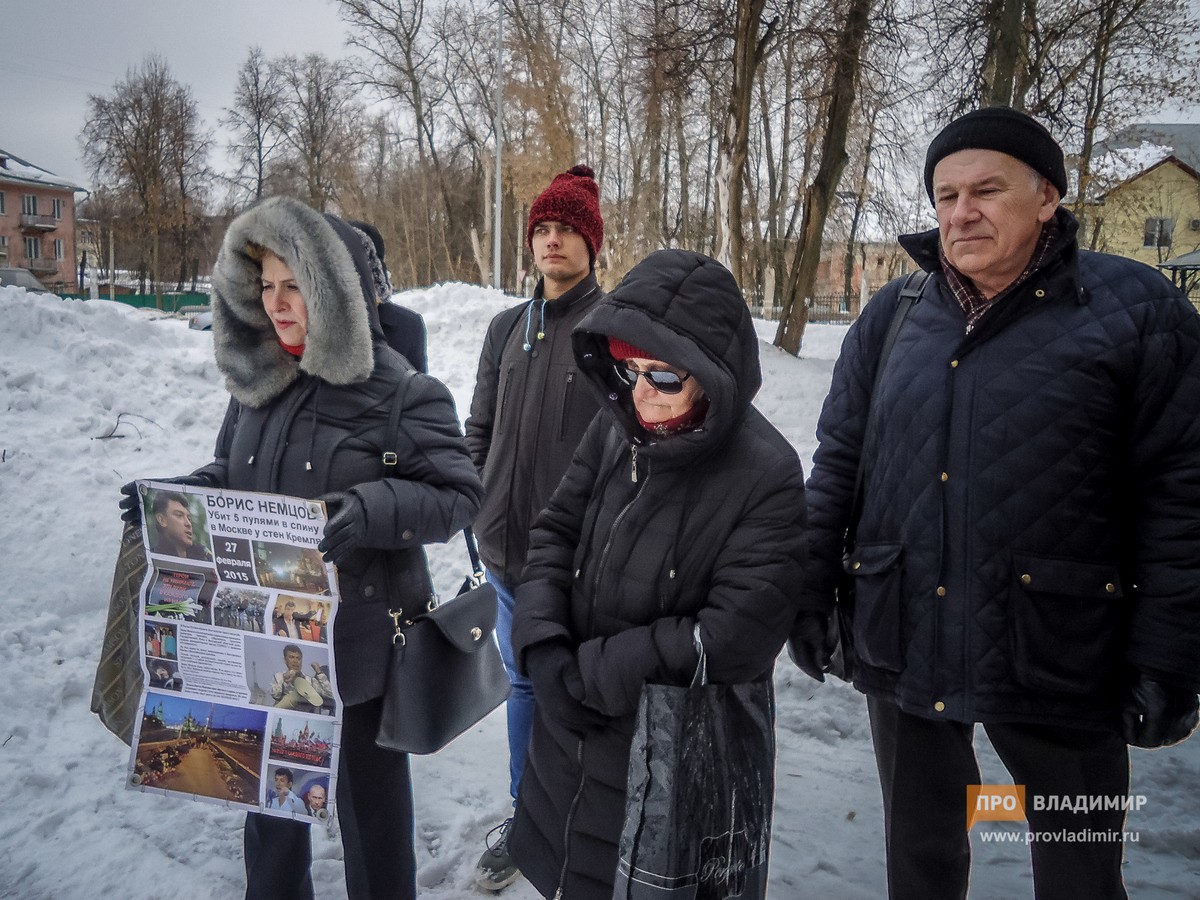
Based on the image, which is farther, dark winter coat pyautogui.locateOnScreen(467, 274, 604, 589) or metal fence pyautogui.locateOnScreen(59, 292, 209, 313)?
metal fence pyautogui.locateOnScreen(59, 292, 209, 313)

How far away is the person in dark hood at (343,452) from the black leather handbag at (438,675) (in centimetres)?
6

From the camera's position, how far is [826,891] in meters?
3.01

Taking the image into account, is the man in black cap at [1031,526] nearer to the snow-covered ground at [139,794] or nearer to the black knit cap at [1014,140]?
the black knit cap at [1014,140]

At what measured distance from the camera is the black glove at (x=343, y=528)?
81.0 inches

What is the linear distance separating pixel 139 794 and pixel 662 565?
2.85 metres

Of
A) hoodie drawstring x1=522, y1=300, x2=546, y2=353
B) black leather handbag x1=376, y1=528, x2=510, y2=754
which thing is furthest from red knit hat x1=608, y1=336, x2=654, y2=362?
hoodie drawstring x1=522, y1=300, x2=546, y2=353

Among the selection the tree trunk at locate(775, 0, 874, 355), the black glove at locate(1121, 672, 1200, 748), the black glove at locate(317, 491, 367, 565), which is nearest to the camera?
the black glove at locate(1121, 672, 1200, 748)

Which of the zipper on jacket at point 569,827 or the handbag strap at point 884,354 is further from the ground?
the handbag strap at point 884,354

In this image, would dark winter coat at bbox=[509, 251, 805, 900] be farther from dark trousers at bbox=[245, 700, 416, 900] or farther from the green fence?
the green fence

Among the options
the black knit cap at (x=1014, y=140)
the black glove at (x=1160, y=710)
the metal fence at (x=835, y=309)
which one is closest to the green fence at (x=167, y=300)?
the metal fence at (x=835, y=309)

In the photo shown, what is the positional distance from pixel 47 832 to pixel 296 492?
2.03m

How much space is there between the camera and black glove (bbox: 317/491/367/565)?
6.75 ft

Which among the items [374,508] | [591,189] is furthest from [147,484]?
[591,189]

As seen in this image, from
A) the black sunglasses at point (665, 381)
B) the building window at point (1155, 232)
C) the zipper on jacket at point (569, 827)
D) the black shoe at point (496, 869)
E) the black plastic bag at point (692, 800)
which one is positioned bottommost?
the black shoe at point (496, 869)
